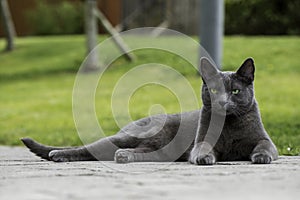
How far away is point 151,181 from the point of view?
3.62m

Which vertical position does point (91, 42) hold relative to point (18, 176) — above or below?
above

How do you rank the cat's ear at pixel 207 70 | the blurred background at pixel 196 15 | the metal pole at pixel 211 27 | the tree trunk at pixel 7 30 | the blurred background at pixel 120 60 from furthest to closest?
1. the blurred background at pixel 196 15
2. the tree trunk at pixel 7 30
3. the metal pole at pixel 211 27
4. the blurred background at pixel 120 60
5. the cat's ear at pixel 207 70

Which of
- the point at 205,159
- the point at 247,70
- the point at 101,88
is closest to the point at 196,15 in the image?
the point at 101,88

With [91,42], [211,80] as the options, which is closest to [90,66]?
[91,42]

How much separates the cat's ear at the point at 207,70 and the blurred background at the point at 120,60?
1.65m

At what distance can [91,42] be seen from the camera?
53.5 ft

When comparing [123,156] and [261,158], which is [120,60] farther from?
[261,158]

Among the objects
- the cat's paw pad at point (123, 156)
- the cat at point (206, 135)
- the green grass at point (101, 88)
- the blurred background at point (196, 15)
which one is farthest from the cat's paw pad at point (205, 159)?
the blurred background at point (196, 15)

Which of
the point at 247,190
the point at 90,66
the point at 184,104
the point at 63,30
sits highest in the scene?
the point at 63,30

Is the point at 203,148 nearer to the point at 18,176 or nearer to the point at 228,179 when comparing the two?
the point at 228,179

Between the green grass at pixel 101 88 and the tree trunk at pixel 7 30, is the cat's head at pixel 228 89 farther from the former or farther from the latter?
the tree trunk at pixel 7 30

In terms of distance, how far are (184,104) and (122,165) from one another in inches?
55.0

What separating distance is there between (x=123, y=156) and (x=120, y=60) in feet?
39.9

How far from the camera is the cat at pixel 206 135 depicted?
178 inches
